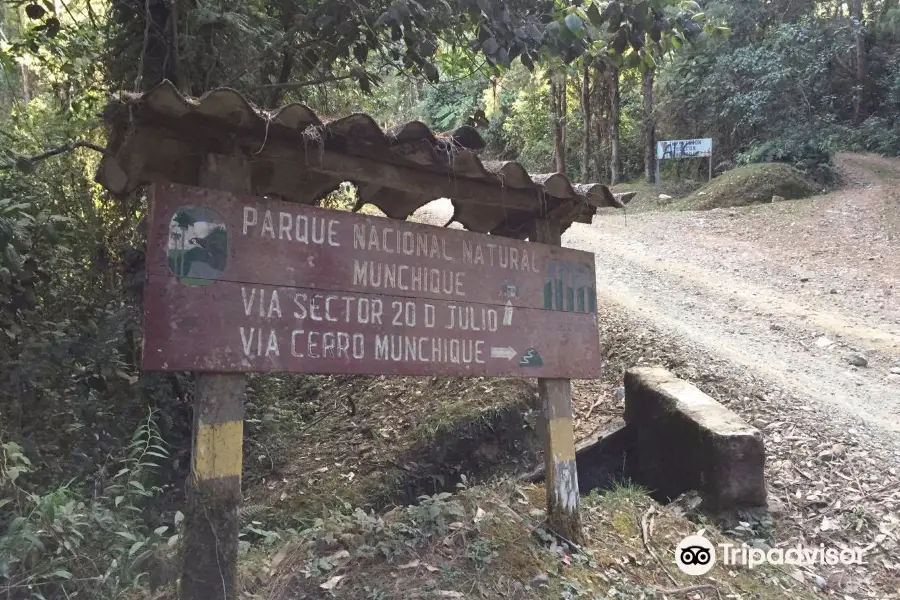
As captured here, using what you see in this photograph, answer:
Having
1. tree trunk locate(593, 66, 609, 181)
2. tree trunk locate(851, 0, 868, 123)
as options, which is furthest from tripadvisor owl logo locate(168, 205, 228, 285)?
tree trunk locate(851, 0, 868, 123)

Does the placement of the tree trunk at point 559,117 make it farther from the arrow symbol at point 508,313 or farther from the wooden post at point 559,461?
the arrow symbol at point 508,313

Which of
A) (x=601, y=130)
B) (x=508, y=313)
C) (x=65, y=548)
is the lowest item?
(x=65, y=548)

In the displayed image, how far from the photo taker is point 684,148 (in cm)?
1753

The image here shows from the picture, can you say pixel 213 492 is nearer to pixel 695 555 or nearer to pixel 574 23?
pixel 695 555

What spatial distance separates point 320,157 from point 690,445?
3.57m

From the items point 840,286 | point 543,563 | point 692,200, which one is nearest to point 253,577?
point 543,563

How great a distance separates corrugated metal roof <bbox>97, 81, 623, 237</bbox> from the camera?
2.57 meters

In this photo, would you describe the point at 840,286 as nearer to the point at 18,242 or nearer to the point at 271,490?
the point at 271,490

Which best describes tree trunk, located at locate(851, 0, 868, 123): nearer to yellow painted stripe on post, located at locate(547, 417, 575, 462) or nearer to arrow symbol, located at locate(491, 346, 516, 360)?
yellow painted stripe on post, located at locate(547, 417, 575, 462)

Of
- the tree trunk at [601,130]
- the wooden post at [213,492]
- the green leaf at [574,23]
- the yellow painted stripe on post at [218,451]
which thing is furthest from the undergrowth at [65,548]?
the tree trunk at [601,130]

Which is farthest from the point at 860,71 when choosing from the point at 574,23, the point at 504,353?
the point at 504,353

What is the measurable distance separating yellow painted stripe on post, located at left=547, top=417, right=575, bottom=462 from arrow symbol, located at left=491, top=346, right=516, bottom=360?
551mm

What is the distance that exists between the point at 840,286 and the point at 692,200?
683 cm

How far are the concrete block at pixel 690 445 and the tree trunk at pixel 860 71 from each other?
17217 millimetres
